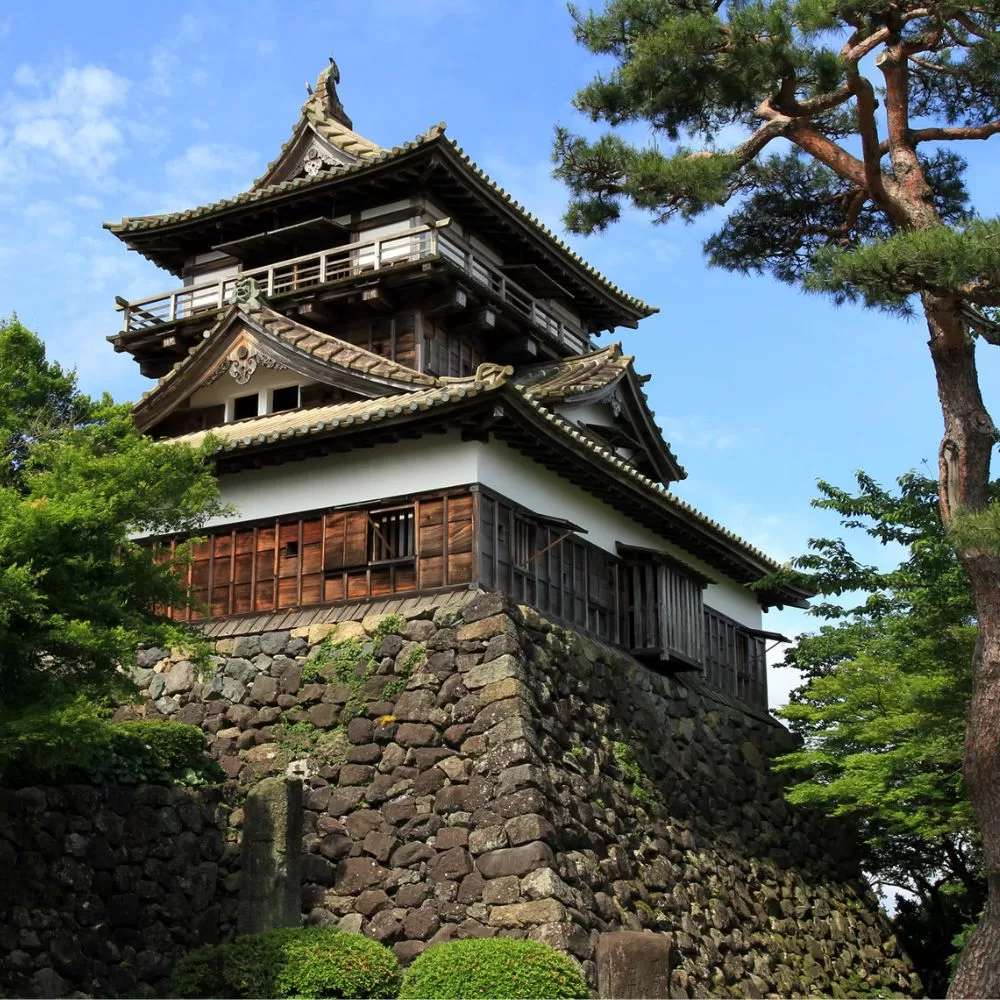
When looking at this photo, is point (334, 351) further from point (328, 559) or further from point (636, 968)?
point (636, 968)

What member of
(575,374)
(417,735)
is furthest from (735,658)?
(417,735)

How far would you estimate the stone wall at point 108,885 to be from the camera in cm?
1495

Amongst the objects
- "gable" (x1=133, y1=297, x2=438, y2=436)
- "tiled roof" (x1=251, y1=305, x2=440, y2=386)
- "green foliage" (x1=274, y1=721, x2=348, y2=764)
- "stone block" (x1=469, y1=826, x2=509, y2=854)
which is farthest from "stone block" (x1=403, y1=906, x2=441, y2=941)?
"gable" (x1=133, y1=297, x2=438, y2=436)

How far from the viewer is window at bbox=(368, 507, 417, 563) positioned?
19.7 metres

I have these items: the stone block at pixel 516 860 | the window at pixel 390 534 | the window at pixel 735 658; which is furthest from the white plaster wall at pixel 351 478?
the window at pixel 735 658

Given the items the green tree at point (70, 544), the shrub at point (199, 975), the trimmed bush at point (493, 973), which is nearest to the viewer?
the green tree at point (70, 544)

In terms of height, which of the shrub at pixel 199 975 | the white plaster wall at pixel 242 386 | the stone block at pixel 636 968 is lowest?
the shrub at pixel 199 975

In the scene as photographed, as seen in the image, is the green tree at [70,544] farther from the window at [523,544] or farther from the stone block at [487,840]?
the window at [523,544]

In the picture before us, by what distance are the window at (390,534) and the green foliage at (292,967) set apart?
5.77 metres

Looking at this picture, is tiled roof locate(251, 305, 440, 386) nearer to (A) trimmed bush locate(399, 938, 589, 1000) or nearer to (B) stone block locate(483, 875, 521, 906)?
(B) stone block locate(483, 875, 521, 906)

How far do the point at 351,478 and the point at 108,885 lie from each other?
22.4 ft

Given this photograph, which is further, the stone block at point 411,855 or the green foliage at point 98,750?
the stone block at point 411,855

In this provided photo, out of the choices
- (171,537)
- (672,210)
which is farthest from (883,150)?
(171,537)

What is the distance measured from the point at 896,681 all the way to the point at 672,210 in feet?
31.3
